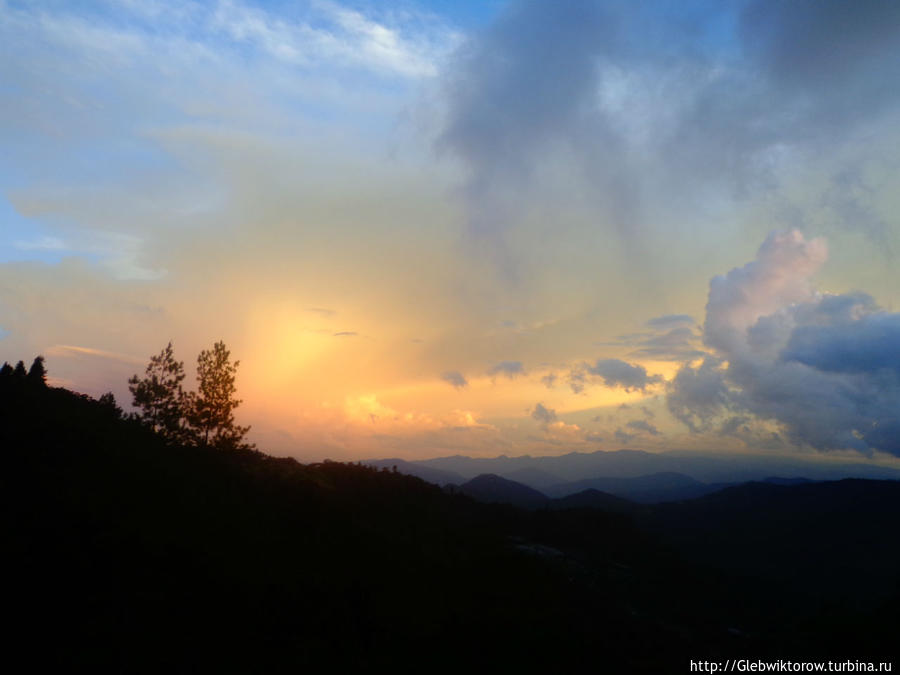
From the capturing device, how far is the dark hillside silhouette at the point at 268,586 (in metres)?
13.9

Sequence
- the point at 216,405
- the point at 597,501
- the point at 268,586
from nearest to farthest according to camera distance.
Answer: the point at 268,586, the point at 216,405, the point at 597,501

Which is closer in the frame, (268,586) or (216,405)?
(268,586)

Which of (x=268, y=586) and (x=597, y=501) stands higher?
(x=268, y=586)

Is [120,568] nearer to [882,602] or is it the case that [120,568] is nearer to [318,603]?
[318,603]

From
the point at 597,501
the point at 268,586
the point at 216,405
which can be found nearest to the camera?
the point at 268,586

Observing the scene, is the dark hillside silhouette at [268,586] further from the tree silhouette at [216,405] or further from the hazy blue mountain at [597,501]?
the hazy blue mountain at [597,501]

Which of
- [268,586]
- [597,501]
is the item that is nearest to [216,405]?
[268,586]

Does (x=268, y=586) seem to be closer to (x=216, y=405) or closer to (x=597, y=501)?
(x=216, y=405)

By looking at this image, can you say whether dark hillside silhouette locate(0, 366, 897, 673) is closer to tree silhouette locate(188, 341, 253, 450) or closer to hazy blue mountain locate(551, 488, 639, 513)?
tree silhouette locate(188, 341, 253, 450)

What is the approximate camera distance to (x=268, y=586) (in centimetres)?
1788

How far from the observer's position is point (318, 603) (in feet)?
58.6

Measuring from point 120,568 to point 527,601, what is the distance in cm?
1920

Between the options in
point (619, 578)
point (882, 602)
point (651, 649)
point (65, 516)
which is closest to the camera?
point (65, 516)

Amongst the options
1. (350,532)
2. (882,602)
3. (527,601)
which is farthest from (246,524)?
(882,602)
